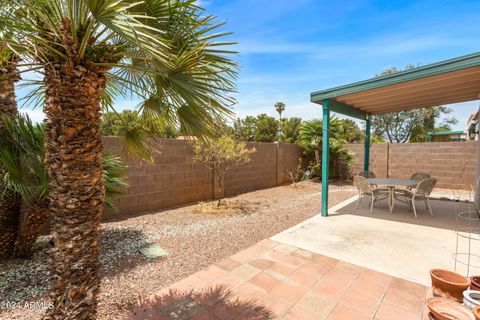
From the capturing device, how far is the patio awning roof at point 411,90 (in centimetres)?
388

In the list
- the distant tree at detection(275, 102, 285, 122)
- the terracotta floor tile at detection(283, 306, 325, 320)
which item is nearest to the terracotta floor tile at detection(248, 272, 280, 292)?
the terracotta floor tile at detection(283, 306, 325, 320)

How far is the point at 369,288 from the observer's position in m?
2.63

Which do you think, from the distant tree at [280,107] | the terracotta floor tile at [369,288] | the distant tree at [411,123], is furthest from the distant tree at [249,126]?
the terracotta floor tile at [369,288]

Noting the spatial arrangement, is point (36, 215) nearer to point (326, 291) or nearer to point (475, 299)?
point (326, 291)

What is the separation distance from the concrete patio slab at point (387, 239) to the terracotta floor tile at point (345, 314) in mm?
996

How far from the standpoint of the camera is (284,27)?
6.28 meters

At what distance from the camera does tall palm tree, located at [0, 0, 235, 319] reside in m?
1.61

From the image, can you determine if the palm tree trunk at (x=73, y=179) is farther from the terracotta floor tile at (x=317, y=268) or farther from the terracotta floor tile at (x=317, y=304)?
the terracotta floor tile at (x=317, y=268)

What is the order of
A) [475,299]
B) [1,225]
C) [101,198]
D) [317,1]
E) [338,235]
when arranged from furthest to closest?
[317,1] → [338,235] → [1,225] → [475,299] → [101,198]

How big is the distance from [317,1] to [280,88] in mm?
5900

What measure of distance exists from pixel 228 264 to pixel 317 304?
1.21 meters

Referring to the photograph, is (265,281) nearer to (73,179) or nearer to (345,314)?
(345,314)

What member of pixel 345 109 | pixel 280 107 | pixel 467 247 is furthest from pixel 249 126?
pixel 467 247

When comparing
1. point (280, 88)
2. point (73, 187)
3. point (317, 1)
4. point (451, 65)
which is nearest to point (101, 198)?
point (73, 187)
